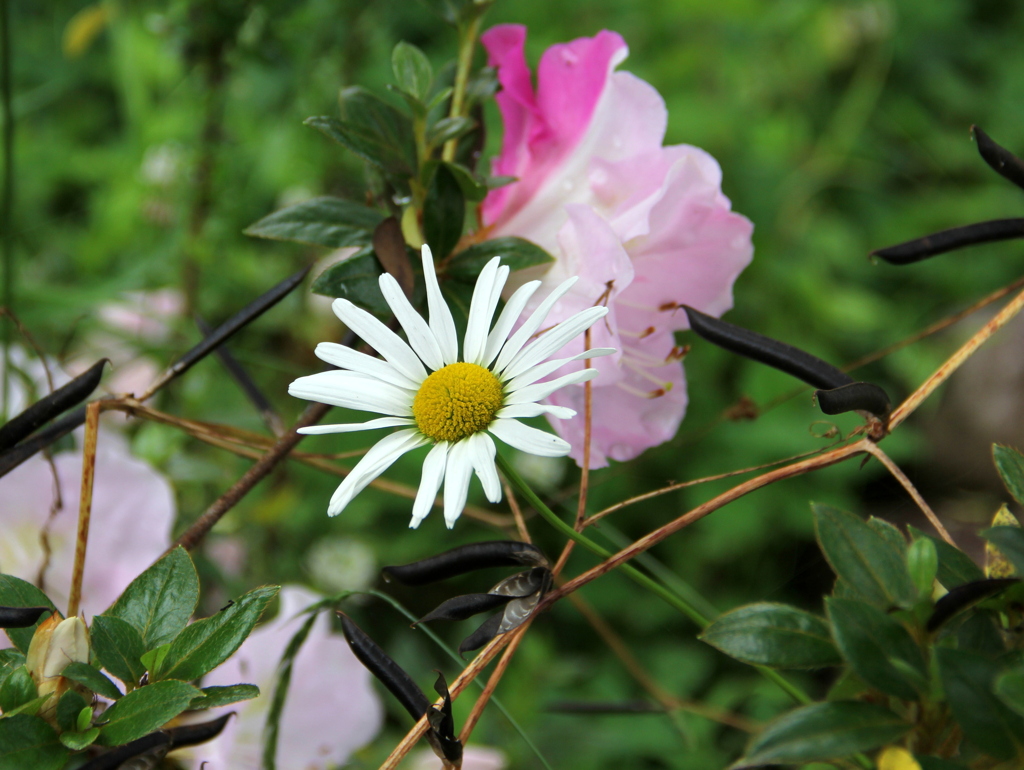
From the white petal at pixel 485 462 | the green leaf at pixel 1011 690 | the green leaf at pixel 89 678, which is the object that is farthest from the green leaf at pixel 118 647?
the green leaf at pixel 1011 690

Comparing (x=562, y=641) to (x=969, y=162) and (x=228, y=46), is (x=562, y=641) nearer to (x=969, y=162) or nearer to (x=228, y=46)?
(x=228, y=46)

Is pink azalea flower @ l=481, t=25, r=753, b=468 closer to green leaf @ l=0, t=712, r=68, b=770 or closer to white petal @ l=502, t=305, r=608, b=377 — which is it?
white petal @ l=502, t=305, r=608, b=377

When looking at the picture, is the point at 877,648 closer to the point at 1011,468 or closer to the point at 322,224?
the point at 1011,468

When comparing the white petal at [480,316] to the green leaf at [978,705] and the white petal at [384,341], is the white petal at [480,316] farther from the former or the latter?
the green leaf at [978,705]

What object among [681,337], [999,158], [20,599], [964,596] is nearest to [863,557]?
[964,596]

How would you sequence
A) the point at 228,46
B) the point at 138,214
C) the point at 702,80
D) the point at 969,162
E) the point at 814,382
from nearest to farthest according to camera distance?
the point at 814,382 → the point at 228,46 → the point at 138,214 → the point at 702,80 → the point at 969,162

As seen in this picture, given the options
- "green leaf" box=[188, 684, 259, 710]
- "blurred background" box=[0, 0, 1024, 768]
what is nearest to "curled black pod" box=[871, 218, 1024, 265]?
"blurred background" box=[0, 0, 1024, 768]

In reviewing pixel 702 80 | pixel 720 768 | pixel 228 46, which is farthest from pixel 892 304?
pixel 228 46
